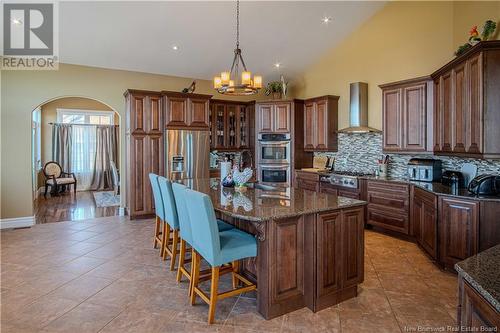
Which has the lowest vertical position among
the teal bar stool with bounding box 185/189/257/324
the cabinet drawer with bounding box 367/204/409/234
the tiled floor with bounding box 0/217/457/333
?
the tiled floor with bounding box 0/217/457/333

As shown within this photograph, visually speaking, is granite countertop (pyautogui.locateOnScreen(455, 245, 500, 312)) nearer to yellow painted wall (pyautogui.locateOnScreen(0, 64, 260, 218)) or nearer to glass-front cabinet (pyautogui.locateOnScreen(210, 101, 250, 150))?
glass-front cabinet (pyautogui.locateOnScreen(210, 101, 250, 150))

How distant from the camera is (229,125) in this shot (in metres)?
7.07

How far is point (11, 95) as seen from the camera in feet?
17.3

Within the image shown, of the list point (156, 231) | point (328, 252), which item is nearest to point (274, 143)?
point (156, 231)

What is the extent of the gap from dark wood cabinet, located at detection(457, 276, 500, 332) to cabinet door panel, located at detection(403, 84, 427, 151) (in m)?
3.71

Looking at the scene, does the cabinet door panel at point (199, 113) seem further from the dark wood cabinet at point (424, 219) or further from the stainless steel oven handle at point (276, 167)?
the dark wood cabinet at point (424, 219)

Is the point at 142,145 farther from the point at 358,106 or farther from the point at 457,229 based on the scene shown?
the point at 457,229

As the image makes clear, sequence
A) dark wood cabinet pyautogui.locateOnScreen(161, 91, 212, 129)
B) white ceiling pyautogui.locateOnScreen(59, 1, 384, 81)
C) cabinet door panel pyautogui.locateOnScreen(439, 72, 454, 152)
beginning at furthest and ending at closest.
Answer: dark wood cabinet pyautogui.locateOnScreen(161, 91, 212, 129)
white ceiling pyautogui.locateOnScreen(59, 1, 384, 81)
cabinet door panel pyautogui.locateOnScreen(439, 72, 454, 152)

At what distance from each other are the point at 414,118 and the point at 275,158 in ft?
9.56

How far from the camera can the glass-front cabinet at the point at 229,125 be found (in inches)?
270

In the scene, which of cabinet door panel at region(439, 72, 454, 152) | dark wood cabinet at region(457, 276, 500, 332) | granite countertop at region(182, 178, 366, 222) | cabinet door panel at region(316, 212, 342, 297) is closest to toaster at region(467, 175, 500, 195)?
cabinet door panel at region(439, 72, 454, 152)

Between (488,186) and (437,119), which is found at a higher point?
(437,119)

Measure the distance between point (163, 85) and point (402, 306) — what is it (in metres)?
5.77

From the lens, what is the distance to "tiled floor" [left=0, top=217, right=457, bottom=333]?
2.44 m
